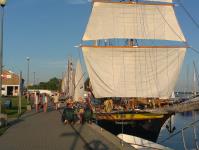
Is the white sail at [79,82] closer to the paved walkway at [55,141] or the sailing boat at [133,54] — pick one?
the sailing boat at [133,54]

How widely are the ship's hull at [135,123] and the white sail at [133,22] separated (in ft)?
42.5

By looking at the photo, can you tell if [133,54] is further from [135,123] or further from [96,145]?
[96,145]

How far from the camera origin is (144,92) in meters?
36.1

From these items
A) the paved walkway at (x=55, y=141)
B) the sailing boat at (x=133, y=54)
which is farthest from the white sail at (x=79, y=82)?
the paved walkway at (x=55, y=141)

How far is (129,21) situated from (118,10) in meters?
1.60

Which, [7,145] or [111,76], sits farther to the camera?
[111,76]

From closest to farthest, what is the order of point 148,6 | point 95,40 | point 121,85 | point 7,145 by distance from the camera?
point 7,145
point 121,85
point 95,40
point 148,6

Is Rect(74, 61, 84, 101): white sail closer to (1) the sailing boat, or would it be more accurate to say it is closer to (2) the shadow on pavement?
(1) the sailing boat

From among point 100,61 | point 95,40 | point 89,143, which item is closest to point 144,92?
point 100,61

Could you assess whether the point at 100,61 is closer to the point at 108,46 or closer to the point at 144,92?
the point at 108,46

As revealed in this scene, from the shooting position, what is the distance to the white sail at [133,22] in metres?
40.9

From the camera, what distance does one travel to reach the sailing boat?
36000mm

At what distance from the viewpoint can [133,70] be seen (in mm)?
37219

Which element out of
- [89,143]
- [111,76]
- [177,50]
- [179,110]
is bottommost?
[89,143]
